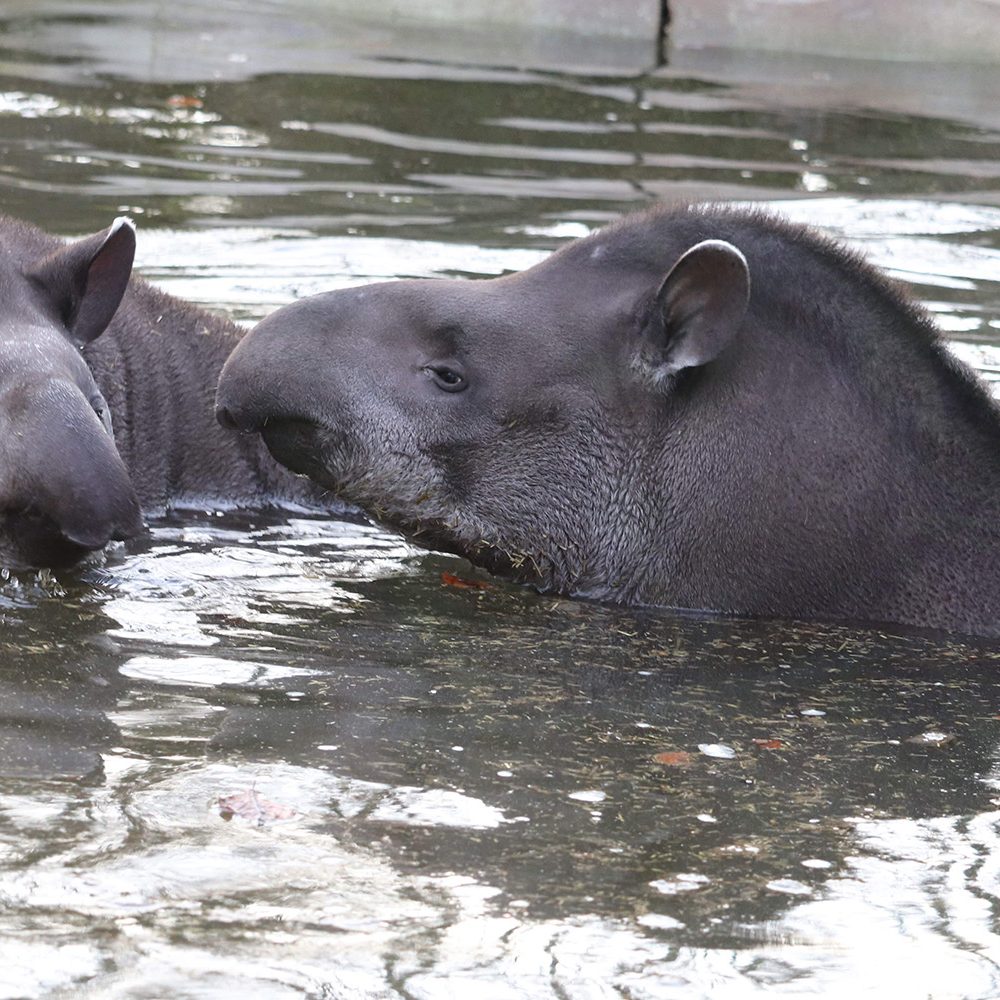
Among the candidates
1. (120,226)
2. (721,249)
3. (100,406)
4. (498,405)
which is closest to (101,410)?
(100,406)

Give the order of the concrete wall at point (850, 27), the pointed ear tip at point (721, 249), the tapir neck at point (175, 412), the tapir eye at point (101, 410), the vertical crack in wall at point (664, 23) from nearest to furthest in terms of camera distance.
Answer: the pointed ear tip at point (721, 249), the tapir eye at point (101, 410), the tapir neck at point (175, 412), the concrete wall at point (850, 27), the vertical crack in wall at point (664, 23)

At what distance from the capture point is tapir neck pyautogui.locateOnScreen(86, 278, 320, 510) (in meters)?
9.66

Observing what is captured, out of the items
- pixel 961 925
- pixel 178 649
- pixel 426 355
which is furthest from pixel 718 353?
pixel 961 925

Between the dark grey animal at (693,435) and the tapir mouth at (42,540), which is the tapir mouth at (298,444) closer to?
the dark grey animal at (693,435)

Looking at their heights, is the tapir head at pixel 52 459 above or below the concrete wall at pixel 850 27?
below

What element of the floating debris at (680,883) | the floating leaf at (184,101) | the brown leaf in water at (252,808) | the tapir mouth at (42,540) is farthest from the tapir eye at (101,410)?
the floating leaf at (184,101)

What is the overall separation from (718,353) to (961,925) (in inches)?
139

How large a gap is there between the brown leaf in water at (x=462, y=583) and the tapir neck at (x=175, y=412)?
175cm

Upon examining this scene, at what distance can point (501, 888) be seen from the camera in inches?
198

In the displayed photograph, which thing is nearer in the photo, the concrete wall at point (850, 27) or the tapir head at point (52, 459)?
the tapir head at point (52, 459)

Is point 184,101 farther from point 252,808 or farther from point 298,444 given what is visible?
point 252,808

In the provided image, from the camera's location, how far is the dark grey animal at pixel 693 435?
27.1 ft

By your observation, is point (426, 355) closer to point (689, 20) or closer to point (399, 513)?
point (399, 513)

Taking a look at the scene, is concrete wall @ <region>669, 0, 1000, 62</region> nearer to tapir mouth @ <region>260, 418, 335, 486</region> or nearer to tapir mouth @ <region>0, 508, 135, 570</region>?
tapir mouth @ <region>260, 418, 335, 486</region>
